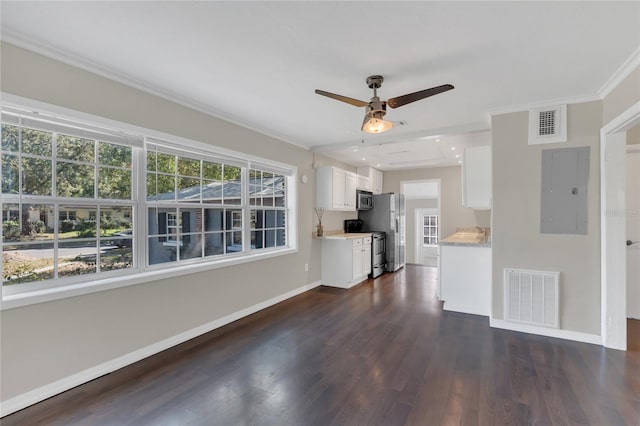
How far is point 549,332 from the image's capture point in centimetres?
320

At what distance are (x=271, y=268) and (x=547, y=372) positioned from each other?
3279mm

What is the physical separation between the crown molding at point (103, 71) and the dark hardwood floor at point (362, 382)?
254 cm

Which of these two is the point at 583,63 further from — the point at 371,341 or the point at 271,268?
the point at 271,268

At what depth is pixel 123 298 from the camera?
8.51 ft

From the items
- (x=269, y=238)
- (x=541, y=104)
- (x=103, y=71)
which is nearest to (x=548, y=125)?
(x=541, y=104)

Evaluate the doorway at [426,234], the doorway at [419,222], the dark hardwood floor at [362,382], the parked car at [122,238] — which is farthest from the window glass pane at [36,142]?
the doorway at [426,234]

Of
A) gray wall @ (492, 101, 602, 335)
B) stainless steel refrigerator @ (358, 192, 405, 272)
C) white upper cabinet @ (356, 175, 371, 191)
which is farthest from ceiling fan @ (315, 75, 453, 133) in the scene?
stainless steel refrigerator @ (358, 192, 405, 272)

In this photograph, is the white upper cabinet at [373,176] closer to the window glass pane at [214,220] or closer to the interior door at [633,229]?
the window glass pane at [214,220]

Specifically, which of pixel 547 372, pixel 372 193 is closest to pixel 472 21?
pixel 547 372

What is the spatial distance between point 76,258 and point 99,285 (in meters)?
0.30

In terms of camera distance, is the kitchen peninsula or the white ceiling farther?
the kitchen peninsula

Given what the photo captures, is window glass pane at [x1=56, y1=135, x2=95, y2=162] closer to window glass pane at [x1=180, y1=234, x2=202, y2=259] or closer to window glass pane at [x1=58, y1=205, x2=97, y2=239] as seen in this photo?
window glass pane at [x1=58, y1=205, x2=97, y2=239]

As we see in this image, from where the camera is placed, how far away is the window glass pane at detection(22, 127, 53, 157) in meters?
2.14

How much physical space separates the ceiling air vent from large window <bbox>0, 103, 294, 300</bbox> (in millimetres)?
3497
